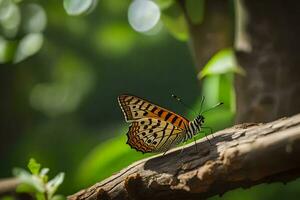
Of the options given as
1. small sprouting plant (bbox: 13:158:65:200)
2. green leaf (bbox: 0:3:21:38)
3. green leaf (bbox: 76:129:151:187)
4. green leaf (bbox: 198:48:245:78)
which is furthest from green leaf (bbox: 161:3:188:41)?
small sprouting plant (bbox: 13:158:65:200)

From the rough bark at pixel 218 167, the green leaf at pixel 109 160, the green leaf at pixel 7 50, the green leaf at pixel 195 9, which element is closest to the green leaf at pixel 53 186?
the rough bark at pixel 218 167

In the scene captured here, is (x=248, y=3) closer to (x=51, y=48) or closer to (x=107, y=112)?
(x=51, y=48)

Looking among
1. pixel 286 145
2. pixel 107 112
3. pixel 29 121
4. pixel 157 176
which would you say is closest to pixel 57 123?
pixel 29 121

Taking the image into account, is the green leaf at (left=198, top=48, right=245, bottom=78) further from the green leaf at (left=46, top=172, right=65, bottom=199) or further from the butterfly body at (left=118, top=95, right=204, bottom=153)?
the green leaf at (left=46, top=172, right=65, bottom=199)

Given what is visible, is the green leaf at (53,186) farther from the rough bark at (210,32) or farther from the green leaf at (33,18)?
the green leaf at (33,18)

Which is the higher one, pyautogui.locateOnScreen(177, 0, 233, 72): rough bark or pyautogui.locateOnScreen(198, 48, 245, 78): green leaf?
pyautogui.locateOnScreen(177, 0, 233, 72): rough bark

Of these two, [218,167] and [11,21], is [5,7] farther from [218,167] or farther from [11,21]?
[218,167]

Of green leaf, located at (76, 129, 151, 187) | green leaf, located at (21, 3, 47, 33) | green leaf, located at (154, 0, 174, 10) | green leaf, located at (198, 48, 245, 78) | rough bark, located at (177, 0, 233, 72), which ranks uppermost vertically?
green leaf, located at (21, 3, 47, 33)
